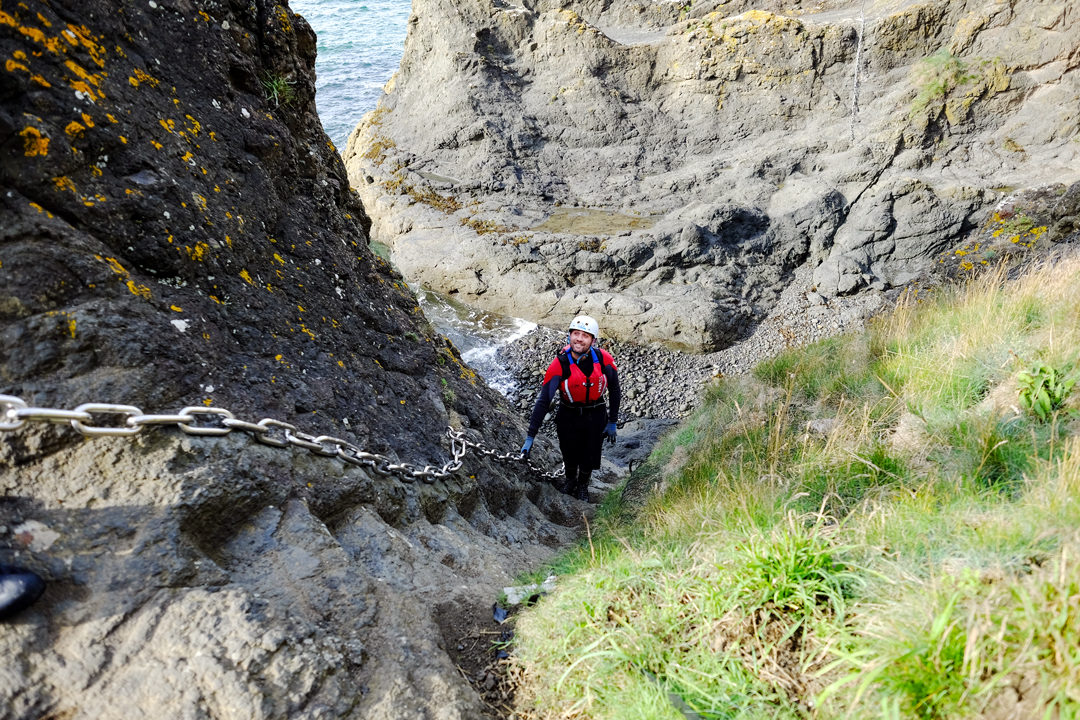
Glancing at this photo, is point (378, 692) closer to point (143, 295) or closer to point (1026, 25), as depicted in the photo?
point (143, 295)

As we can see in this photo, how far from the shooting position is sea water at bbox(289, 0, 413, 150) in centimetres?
2819

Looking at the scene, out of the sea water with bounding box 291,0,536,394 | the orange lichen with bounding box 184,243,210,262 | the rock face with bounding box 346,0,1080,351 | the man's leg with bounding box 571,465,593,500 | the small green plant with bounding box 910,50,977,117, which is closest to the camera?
the orange lichen with bounding box 184,243,210,262

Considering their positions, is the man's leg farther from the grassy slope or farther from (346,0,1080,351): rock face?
(346,0,1080,351): rock face

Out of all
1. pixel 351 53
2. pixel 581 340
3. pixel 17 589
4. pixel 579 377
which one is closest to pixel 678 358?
pixel 579 377

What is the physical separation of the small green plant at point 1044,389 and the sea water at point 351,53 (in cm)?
2485

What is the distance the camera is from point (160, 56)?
378 cm

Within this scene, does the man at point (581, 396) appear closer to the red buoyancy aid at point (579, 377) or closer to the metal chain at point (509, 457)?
the red buoyancy aid at point (579, 377)

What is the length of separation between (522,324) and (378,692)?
12083mm

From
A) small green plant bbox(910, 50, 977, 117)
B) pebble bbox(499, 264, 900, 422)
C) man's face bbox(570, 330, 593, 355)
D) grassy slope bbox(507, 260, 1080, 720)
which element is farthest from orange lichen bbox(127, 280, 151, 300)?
small green plant bbox(910, 50, 977, 117)

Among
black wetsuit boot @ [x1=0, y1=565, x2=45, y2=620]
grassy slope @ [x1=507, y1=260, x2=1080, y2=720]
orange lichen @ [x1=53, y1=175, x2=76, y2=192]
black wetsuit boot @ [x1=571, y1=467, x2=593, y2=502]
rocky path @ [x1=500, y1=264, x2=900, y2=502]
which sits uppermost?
orange lichen @ [x1=53, y1=175, x2=76, y2=192]

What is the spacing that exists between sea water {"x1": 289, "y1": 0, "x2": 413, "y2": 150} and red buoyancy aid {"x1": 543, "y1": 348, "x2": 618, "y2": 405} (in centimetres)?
2163

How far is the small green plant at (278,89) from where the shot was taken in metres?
4.94

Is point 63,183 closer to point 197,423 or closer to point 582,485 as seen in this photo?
point 197,423

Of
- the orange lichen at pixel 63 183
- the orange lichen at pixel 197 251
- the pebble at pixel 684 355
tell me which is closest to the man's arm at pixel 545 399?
the orange lichen at pixel 197 251
